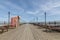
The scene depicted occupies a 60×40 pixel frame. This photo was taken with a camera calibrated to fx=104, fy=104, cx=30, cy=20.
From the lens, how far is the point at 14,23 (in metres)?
64.6

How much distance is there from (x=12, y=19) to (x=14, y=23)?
4.09 metres

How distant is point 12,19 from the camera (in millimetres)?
67375
